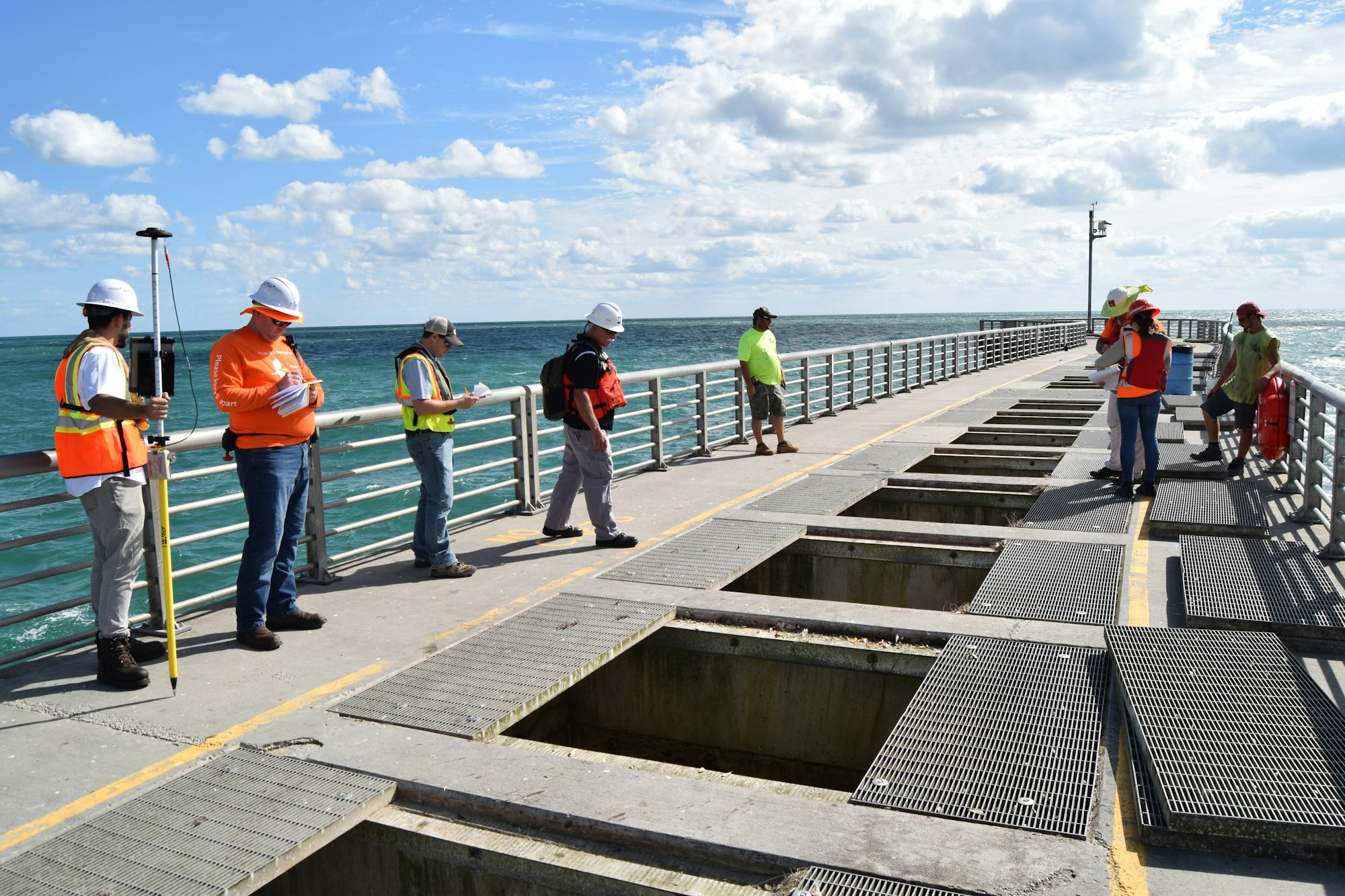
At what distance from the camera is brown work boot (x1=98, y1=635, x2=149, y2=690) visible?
17.7 ft

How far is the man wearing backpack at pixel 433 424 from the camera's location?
7305 millimetres

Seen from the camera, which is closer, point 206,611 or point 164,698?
point 164,698

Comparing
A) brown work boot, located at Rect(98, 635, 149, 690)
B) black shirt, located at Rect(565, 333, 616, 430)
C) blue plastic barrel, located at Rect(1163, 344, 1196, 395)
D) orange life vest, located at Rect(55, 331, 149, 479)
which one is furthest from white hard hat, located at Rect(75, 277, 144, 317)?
blue plastic barrel, located at Rect(1163, 344, 1196, 395)

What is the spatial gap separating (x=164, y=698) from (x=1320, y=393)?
8.38 metres

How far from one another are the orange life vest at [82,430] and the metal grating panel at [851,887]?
398 centimetres

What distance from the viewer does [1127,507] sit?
962cm

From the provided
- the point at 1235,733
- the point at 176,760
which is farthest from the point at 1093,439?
the point at 176,760

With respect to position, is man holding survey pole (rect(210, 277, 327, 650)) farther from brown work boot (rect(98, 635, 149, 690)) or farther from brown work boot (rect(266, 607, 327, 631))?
brown work boot (rect(98, 635, 149, 690))

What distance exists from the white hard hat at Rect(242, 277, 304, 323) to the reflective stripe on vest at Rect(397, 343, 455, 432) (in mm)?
1380

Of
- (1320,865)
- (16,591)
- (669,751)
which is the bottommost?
(16,591)

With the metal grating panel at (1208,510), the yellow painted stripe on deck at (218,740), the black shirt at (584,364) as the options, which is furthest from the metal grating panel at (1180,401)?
the black shirt at (584,364)

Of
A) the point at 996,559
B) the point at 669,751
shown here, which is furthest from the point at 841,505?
the point at 669,751

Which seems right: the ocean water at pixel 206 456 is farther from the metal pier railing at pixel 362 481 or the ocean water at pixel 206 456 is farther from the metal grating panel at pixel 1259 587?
the metal grating panel at pixel 1259 587

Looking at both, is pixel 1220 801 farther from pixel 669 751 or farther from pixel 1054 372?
pixel 1054 372
